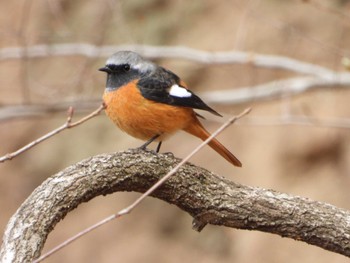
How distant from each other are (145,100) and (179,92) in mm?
213

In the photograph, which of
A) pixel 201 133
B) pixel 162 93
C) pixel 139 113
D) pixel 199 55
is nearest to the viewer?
pixel 139 113

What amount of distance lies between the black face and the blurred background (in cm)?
225

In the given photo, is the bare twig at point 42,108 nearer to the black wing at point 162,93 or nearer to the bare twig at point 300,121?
the bare twig at point 300,121

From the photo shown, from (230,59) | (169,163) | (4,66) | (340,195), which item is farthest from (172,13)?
(169,163)

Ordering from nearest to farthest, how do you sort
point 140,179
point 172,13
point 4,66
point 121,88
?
point 140,179 → point 121,88 → point 172,13 → point 4,66

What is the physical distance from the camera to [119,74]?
409cm

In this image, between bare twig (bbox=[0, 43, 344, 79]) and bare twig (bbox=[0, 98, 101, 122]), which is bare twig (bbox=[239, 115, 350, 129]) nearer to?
bare twig (bbox=[0, 43, 344, 79])

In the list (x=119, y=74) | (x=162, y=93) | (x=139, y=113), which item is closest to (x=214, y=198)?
(x=139, y=113)

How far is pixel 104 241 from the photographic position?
7773 mm

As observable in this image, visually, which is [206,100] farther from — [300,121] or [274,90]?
[300,121]

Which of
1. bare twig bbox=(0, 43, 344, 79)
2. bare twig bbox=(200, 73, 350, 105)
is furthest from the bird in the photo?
bare twig bbox=(200, 73, 350, 105)

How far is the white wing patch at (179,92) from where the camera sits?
4.04 metres

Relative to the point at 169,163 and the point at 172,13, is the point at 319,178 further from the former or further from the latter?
the point at 169,163

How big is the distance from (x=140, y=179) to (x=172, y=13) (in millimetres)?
5076
